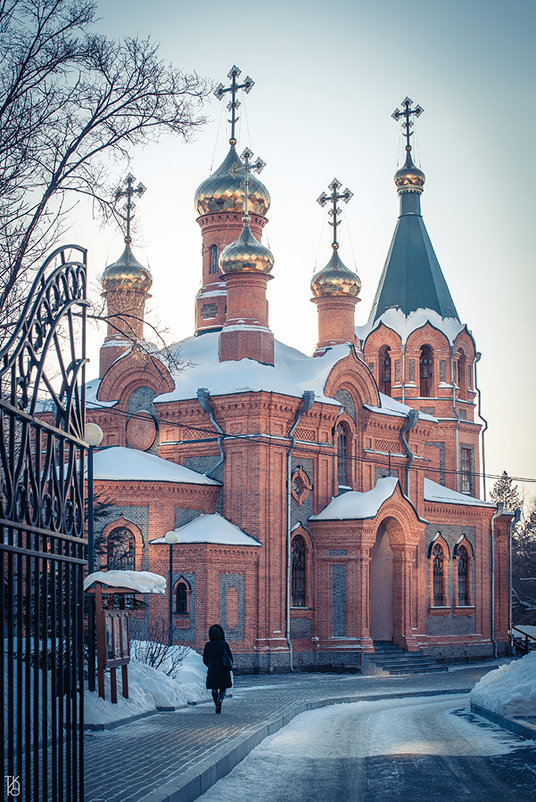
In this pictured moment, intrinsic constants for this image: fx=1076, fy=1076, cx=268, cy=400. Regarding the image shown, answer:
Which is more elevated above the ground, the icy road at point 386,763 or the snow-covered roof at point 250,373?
the snow-covered roof at point 250,373

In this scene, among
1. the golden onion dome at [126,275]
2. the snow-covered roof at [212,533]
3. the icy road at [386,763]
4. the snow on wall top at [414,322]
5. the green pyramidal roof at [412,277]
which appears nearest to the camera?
the icy road at [386,763]

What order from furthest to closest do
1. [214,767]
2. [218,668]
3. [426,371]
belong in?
[426,371]
[218,668]
[214,767]

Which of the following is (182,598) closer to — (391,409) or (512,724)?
(391,409)

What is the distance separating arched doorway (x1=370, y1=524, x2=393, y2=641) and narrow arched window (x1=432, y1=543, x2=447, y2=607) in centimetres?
229

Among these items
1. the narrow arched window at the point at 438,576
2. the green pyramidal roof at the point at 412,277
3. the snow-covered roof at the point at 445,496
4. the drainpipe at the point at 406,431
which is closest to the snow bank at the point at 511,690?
the drainpipe at the point at 406,431

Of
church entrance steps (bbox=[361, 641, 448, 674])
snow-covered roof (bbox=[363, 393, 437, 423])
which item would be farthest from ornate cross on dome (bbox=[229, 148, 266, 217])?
church entrance steps (bbox=[361, 641, 448, 674])

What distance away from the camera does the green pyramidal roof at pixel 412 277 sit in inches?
1469

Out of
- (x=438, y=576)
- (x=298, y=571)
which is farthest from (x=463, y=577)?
(x=298, y=571)

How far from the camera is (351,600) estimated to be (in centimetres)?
2636

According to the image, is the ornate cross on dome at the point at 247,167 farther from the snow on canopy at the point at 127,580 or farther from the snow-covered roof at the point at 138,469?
the snow on canopy at the point at 127,580

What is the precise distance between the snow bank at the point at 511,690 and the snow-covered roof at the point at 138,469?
37.8 feet

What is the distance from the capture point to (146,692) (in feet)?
46.0

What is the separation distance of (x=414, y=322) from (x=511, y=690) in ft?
A: 78.9

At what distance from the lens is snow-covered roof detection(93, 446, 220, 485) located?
25.0 metres
